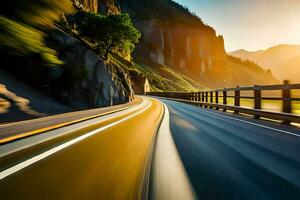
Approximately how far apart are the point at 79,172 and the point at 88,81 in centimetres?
1848

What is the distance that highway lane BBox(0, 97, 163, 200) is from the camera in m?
2.92

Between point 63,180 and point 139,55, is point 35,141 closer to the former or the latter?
point 63,180

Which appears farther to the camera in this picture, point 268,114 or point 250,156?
point 268,114

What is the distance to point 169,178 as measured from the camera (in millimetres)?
3666

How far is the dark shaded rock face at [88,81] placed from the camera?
20078 mm

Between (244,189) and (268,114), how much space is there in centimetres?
862

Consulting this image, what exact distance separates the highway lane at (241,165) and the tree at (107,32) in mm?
45172

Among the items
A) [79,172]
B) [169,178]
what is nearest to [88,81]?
[79,172]

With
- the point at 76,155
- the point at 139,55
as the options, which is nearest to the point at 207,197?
the point at 76,155

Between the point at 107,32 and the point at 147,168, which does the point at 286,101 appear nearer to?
the point at 147,168

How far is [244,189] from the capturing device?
10.9ft

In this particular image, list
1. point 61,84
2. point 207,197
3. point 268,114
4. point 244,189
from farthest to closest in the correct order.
Result: point 61,84 < point 268,114 < point 244,189 < point 207,197

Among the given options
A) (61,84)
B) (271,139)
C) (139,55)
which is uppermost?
(139,55)

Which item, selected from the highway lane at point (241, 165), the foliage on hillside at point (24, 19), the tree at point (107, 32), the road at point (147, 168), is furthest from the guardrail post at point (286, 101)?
the tree at point (107, 32)
